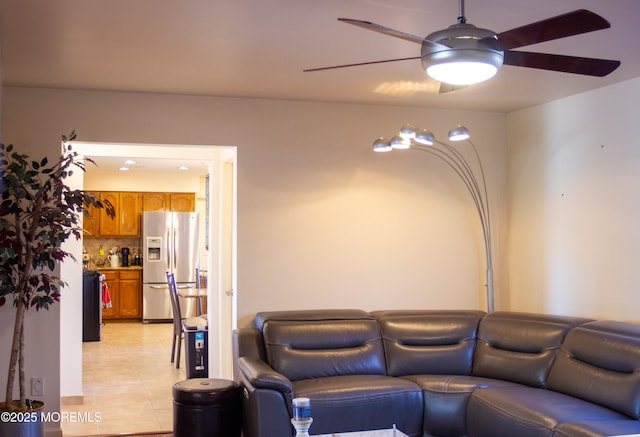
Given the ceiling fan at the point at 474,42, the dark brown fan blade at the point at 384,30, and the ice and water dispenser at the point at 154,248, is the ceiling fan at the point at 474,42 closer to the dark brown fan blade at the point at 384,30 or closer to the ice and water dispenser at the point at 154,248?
the dark brown fan blade at the point at 384,30

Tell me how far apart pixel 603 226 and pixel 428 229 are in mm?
1417

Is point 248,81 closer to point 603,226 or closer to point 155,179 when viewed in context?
point 603,226

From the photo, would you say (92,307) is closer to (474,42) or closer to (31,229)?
(31,229)

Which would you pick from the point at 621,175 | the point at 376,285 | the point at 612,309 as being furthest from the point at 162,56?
the point at 612,309

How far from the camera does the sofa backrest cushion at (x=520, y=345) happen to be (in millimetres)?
4594

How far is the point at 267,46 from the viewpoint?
12.5ft

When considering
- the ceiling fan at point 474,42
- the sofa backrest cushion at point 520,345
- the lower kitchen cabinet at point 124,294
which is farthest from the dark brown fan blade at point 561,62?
the lower kitchen cabinet at point 124,294

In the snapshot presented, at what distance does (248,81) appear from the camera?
472 centimetres

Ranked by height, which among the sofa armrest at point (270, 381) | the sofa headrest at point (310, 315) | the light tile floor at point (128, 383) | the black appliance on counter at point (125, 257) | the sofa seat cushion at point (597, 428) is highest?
the black appliance on counter at point (125, 257)

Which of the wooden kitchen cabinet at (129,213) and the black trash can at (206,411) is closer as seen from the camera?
the black trash can at (206,411)

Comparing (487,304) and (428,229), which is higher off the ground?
(428,229)

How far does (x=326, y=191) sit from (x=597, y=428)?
2.78 m

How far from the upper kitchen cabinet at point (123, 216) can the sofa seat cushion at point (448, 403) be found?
8.01 m

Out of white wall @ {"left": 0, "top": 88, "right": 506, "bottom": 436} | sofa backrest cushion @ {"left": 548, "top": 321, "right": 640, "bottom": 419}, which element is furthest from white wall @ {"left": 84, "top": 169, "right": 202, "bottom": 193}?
sofa backrest cushion @ {"left": 548, "top": 321, "right": 640, "bottom": 419}
